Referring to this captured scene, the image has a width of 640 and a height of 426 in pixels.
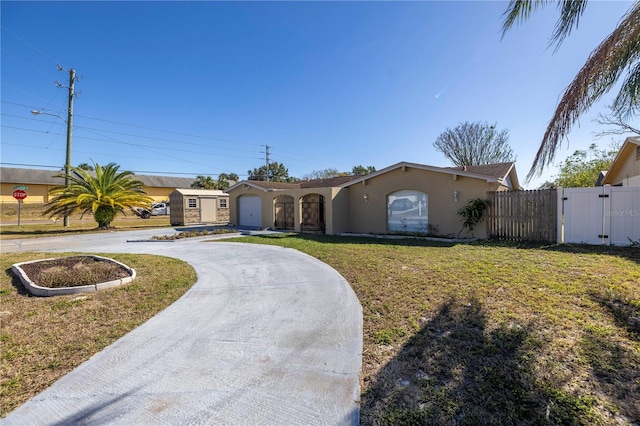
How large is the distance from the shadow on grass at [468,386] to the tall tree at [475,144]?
27208mm

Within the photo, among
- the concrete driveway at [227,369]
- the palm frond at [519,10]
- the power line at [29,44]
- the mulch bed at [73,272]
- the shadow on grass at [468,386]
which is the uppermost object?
the power line at [29,44]

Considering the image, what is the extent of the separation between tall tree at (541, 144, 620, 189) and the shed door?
29.6m

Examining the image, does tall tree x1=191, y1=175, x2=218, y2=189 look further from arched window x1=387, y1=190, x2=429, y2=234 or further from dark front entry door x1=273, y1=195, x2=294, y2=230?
arched window x1=387, y1=190, x2=429, y2=234

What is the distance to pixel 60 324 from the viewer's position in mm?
4086

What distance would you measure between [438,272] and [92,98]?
2893 centimetres

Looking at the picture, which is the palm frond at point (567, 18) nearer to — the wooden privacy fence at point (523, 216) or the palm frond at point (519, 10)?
the palm frond at point (519, 10)

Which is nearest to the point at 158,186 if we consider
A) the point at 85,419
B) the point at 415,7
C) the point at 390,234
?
the point at 390,234

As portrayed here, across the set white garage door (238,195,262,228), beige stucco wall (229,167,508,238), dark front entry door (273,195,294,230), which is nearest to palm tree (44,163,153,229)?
white garage door (238,195,262,228)

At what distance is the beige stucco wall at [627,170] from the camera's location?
A: 12320 mm

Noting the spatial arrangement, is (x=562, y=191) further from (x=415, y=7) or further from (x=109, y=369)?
(x=109, y=369)

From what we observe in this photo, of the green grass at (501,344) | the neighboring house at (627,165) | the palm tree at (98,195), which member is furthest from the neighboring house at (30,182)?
the neighboring house at (627,165)

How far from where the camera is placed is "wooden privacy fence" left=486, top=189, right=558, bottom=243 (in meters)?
10.2

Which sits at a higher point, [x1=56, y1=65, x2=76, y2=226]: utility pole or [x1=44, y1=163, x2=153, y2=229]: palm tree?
[x1=56, y1=65, x2=76, y2=226]: utility pole

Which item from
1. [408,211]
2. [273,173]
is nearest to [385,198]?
[408,211]
